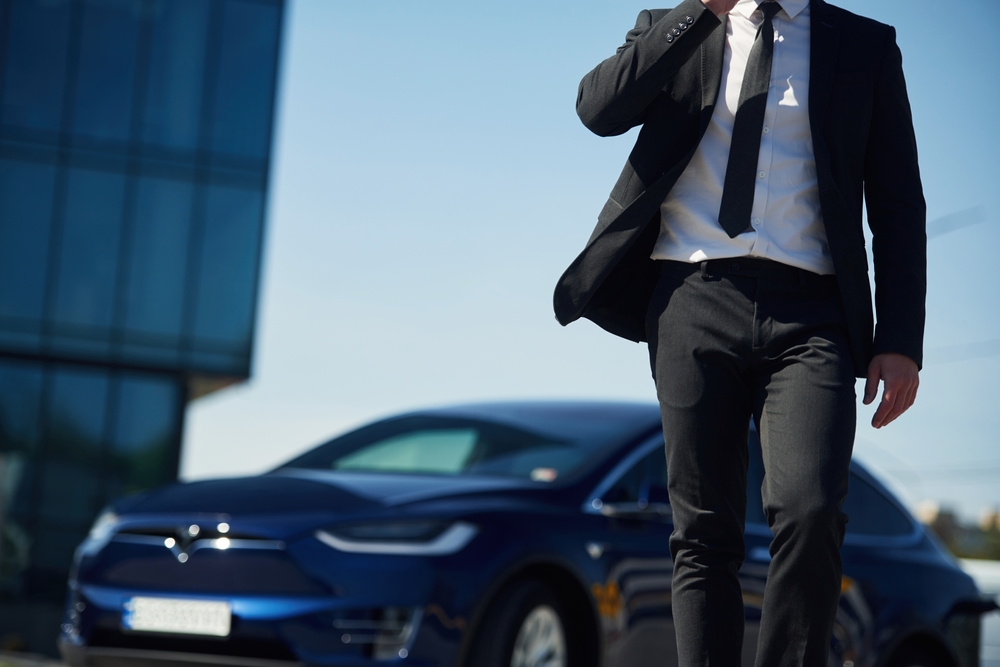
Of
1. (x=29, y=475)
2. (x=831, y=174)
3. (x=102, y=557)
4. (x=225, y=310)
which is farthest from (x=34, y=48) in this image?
(x=831, y=174)

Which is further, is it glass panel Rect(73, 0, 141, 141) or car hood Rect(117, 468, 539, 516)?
glass panel Rect(73, 0, 141, 141)

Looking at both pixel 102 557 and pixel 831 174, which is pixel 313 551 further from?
pixel 831 174

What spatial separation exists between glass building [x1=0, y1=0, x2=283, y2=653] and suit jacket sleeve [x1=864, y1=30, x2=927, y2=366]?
19.5m

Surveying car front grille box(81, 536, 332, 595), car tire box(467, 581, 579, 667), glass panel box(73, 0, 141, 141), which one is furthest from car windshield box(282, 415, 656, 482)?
glass panel box(73, 0, 141, 141)

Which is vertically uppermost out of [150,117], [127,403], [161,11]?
[161,11]

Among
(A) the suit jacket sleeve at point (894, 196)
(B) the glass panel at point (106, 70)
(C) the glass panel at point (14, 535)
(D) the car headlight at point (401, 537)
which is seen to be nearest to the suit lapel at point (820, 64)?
(A) the suit jacket sleeve at point (894, 196)

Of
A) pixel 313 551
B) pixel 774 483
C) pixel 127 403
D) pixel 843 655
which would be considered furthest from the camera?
pixel 127 403

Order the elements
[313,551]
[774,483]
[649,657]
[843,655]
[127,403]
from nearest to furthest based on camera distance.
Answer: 1. [774,483]
2. [313,551]
3. [649,657]
4. [843,655]
5. [127,403]

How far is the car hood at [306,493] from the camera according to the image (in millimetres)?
4660

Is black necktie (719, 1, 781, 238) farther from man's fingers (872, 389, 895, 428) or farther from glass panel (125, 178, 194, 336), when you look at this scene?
glass panel (125, 178, 194, 336)

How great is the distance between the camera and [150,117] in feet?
69.9

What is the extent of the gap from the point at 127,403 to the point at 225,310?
2185 millimetres

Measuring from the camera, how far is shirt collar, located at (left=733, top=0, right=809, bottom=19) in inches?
103

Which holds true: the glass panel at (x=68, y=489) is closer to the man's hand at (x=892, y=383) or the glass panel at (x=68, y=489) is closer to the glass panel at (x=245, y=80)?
the glass panel at (x=245, y=80)
